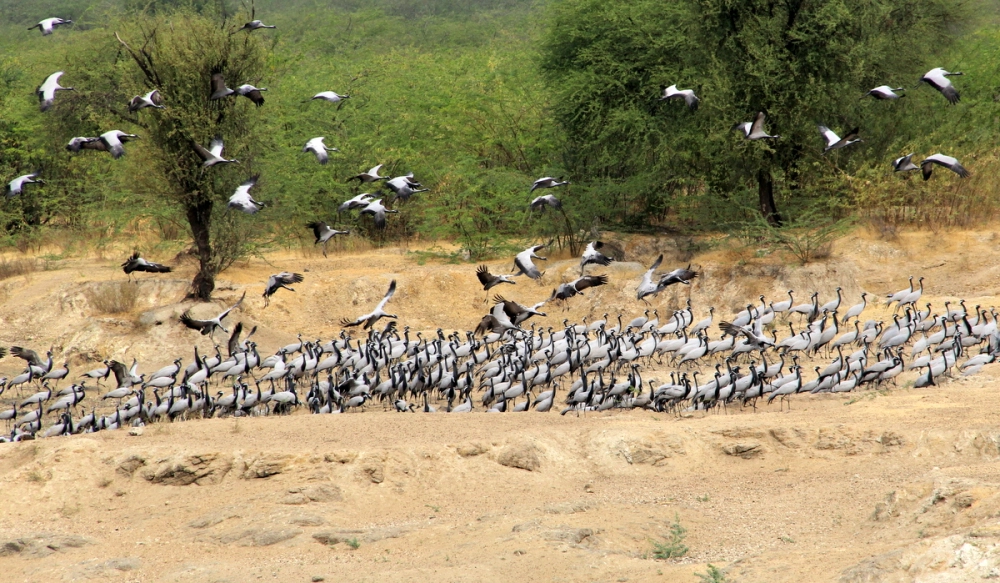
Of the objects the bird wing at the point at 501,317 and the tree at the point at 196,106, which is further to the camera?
the tree at the point at 196,106

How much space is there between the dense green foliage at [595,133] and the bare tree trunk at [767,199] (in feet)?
0.30

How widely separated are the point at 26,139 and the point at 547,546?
88.0 ft

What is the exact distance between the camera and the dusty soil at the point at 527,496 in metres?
8.60

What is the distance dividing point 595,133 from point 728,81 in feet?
11.6

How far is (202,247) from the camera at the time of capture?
22375mm

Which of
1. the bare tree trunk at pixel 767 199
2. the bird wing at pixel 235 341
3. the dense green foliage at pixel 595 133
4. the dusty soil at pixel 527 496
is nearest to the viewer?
the dusty soil at pixel 527 496

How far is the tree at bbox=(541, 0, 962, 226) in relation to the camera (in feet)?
77.7

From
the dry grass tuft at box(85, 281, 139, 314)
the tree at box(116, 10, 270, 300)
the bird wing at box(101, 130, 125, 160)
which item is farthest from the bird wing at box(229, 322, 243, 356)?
the bird wing at box(101, 130, 125, 160)

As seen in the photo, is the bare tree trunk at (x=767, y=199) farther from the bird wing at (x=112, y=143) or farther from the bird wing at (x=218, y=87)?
the bird wing at (x=112, y=143)

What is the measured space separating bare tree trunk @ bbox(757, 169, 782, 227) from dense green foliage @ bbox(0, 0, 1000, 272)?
0.09 metres

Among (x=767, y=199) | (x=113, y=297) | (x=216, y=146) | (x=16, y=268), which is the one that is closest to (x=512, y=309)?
(x=216, y=146)

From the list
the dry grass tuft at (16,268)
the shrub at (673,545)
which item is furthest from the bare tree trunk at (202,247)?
the shrub at (673,545)

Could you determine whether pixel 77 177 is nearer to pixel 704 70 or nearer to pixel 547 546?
pixel 704 70

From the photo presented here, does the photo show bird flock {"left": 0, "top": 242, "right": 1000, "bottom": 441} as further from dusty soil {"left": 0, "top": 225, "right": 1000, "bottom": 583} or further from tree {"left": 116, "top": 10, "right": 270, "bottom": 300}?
tree {"left": 116, "top": 10, "right": 270, "bottom": 300}
